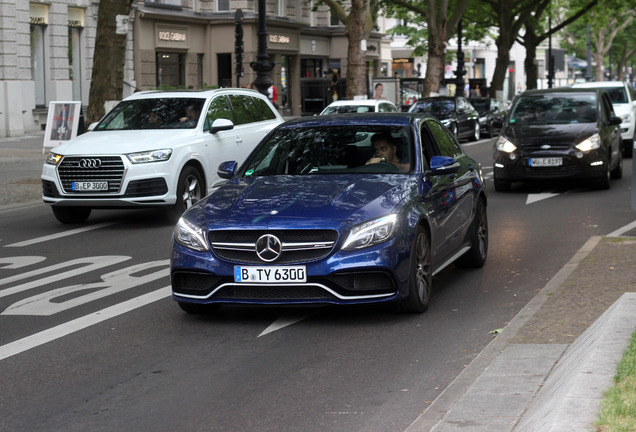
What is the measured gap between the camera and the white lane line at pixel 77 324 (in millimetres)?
7465

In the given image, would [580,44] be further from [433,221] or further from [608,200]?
[433,221]

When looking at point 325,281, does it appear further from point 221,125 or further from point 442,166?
point 221,125

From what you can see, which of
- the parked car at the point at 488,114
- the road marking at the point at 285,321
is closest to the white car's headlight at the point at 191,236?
the road marking at the point at 285,321

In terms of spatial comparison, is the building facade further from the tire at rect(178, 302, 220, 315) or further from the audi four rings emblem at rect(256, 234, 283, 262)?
the audi four rings emblem at rect(256, 234, 283, 262)

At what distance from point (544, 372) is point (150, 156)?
8835 mm

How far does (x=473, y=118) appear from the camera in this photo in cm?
3778

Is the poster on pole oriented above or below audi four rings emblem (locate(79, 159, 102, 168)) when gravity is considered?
above

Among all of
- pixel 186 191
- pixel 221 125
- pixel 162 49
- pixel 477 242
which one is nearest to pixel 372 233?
pixel 477 242

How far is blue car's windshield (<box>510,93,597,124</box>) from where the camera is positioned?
19.0 m

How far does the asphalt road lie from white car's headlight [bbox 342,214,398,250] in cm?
61

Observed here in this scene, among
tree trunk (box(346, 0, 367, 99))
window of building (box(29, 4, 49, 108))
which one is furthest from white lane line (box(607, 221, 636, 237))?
window of building (box(29, 4, 49, 108))

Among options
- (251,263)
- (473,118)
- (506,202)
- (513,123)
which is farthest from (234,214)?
(473,118)

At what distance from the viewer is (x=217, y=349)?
7.33 meters

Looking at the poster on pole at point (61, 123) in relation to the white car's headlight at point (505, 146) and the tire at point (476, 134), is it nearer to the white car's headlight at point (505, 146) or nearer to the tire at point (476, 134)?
the white car's headlight at point (505, 146)
